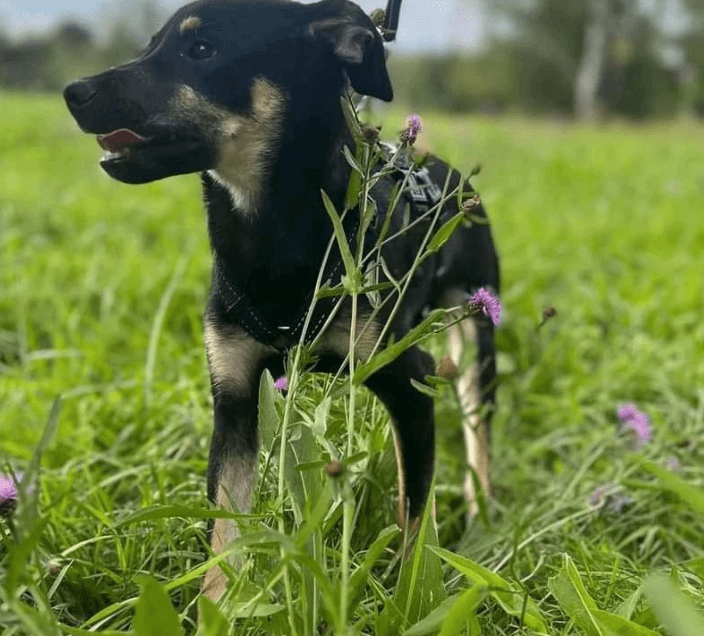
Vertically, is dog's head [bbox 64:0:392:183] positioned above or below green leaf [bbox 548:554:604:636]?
above

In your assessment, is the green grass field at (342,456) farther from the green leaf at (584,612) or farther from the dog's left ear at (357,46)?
the dog's left ear at (357,46)

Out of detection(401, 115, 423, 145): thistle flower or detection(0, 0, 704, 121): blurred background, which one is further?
detection(0, 0, 704, 121): blurred background

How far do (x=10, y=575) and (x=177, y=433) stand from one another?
4.58 ft

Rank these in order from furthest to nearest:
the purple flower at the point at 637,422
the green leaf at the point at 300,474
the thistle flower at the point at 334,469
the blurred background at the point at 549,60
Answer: the blurred background at the point at 549,60, the purple flower at the point at 637,422, the green leaf at the point at 300,474, the thistle flower at the point at 334,469

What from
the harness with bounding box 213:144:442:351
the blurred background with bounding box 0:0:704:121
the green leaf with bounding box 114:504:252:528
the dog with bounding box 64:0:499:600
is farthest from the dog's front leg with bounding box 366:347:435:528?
the blurred background with bounding box 0:0:704:121

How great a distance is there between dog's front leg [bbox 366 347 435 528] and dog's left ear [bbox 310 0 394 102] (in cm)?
46

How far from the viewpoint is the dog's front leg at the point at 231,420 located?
5.35ft

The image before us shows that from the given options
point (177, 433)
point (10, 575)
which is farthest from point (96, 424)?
point (10, 575)

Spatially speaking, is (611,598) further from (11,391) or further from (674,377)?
(11,391)

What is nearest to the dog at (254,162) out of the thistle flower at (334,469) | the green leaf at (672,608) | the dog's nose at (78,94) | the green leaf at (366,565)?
the dog's nose at (78,94)

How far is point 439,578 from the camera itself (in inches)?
58.0

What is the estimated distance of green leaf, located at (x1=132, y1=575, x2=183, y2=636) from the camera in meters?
1.15

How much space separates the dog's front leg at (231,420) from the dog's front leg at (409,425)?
217 millimetres

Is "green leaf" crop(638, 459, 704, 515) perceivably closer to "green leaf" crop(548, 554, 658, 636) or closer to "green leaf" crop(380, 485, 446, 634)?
"green leaf" crop(548, 554, 658, 636)
